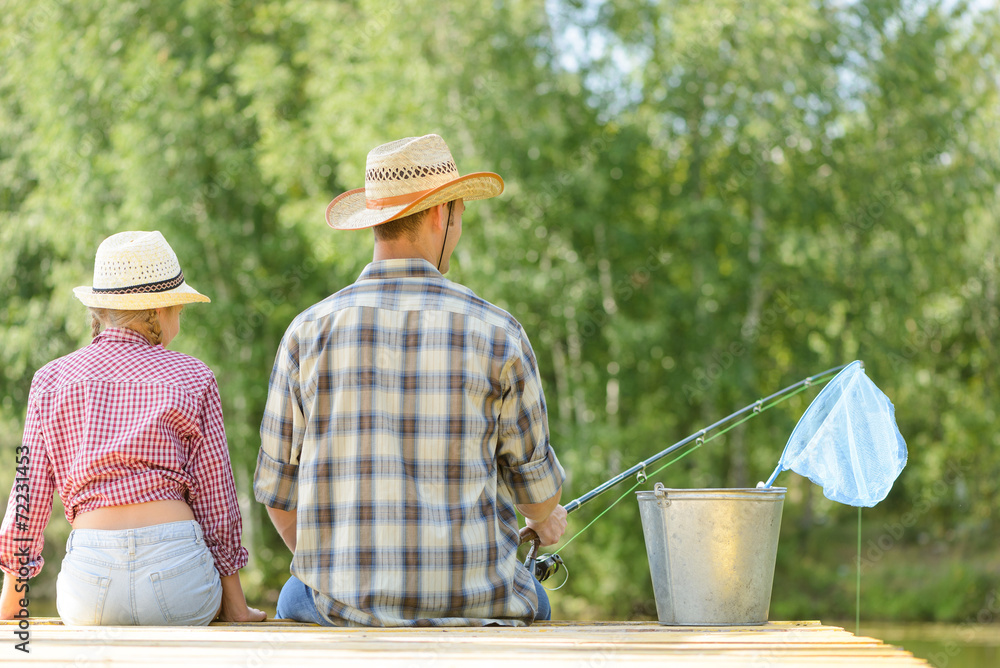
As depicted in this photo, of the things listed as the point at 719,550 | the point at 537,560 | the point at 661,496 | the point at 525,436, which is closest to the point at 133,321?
the point at 525,436

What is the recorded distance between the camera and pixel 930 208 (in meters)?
10.2

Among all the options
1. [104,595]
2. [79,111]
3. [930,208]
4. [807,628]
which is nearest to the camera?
[807,628]

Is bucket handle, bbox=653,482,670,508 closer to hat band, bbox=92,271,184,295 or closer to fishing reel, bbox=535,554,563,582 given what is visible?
fishing reel, bbox=535,554,563,582

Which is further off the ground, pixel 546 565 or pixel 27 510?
pixel 27 510

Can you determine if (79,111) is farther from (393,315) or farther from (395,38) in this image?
(393,315)

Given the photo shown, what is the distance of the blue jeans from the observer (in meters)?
2.27

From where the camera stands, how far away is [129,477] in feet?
7.48

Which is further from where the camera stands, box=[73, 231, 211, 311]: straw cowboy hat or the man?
box=[73, 231, 211, 311]: straw cowboy hat

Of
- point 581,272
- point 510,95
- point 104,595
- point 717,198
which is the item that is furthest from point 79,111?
point 104,595

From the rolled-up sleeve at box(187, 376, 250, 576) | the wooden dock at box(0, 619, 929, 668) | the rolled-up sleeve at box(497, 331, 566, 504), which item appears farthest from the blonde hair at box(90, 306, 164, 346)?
the rolled-up sleeve at box(497, 331, 566, 504)

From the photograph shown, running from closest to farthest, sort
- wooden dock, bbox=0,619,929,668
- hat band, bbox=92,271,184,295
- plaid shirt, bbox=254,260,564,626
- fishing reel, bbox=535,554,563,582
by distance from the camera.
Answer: wooden dock, bbox=0,619,929,668
plaid shirt, bbox=254,260,564,626
hat band, bbox=92,271,184,295
fishing reel, bbox=535,554,563,582

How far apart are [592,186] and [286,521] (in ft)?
25.2

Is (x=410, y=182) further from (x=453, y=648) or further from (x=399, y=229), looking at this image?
(x=453, y=648)

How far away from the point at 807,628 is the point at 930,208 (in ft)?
29.5
